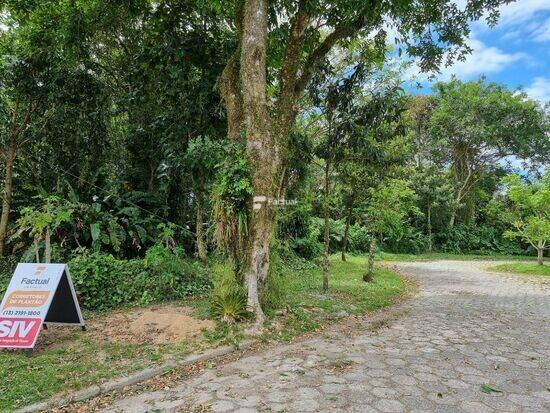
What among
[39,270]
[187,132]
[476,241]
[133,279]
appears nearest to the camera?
[39,270]

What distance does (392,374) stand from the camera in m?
4.17

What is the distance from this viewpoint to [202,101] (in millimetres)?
8289

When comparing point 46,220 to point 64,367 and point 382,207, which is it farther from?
point 382,207

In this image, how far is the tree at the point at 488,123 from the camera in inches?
899

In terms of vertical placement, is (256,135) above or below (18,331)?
above

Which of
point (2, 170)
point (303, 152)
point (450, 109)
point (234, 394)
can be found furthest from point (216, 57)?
point (450, 109)

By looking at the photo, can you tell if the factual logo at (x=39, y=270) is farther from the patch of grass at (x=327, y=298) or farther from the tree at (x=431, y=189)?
the tree at (x=431, y=189)

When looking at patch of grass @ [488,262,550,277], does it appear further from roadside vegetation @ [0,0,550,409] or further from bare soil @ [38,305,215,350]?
bare soil @ [38,305,215,350]

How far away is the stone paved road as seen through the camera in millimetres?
3477

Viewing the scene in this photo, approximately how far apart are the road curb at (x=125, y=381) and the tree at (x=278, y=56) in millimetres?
1053

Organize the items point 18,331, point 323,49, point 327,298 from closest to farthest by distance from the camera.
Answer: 1. point 18,331
2. point 323,49
3. point 327,298

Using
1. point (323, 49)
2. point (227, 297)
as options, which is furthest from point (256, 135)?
point (227, 297)

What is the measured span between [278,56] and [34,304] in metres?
6.36

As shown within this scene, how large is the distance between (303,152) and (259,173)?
3.56m
